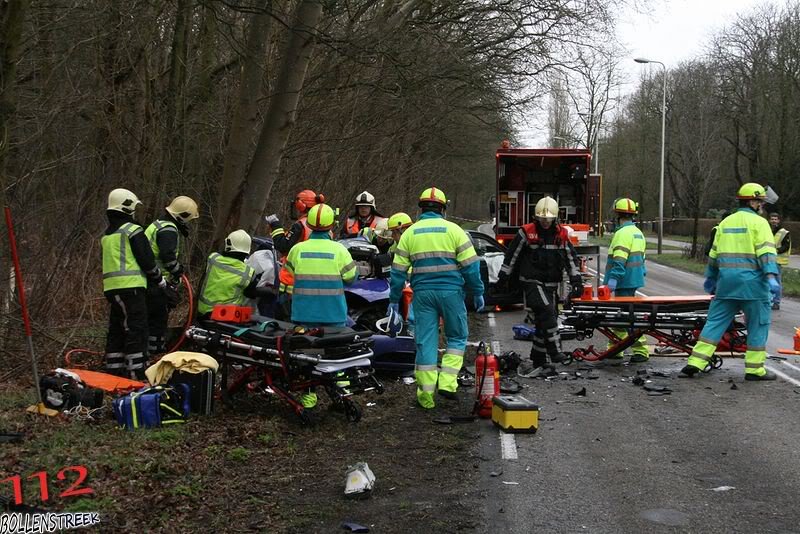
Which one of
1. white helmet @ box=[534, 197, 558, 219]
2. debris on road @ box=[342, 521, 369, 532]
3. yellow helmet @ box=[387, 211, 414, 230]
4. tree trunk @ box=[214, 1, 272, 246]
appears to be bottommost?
debris on road @ box=[342, 521, 369, 532]

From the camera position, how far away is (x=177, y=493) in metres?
5.37

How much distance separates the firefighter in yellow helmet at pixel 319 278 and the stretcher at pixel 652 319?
3632 millimetres

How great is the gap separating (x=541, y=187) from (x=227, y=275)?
14928mm

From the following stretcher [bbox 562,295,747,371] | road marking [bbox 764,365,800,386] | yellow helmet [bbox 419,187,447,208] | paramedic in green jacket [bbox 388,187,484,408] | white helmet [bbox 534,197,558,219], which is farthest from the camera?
stretcher [bbox 562,295,747,371]

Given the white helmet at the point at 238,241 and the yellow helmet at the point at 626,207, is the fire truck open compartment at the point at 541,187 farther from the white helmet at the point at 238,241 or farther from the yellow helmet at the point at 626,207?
the white helmet at the point at 238,241

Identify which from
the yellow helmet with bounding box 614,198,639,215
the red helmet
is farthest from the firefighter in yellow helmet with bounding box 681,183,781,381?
the red helmet

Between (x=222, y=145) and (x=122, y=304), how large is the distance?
8204 millimetres

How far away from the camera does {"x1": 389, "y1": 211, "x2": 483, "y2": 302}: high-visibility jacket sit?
8305mm

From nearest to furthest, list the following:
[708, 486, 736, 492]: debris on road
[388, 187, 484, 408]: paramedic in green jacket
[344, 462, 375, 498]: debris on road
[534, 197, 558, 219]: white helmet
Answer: [344, 462, 375, 498]: debris on road, [708, 486, 736, 492]: debris on road, [388, 187, 484, 408]: paramedic in green jacket, [534, 197, 558, 219]: white helmet

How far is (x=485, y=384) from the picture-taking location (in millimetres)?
7852

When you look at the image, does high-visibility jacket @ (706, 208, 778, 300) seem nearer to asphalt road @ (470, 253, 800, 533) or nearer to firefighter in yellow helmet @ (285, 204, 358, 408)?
asphalt road @ (470, 253, 800, 533)

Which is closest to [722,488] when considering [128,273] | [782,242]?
[128,273]

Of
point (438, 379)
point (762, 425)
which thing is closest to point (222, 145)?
point (438, 379)

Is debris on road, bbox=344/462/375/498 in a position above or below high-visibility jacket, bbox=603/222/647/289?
below
